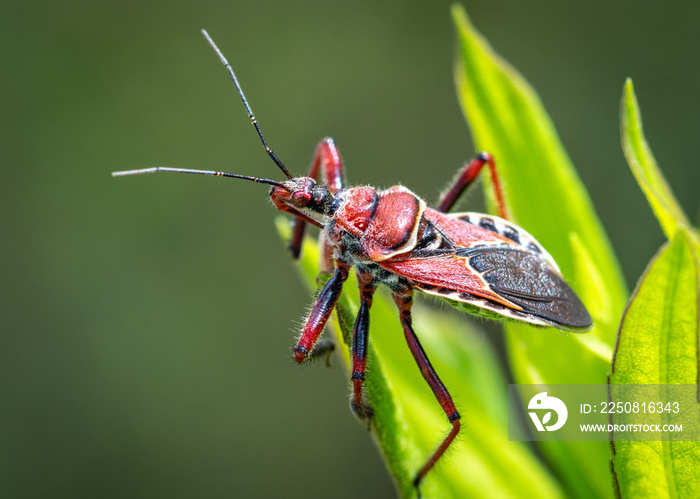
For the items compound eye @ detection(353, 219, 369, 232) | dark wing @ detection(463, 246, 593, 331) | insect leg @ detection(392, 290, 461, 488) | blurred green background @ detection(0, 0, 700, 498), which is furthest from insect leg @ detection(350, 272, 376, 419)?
blurred green background @ detection(0, 0, 700, 498)

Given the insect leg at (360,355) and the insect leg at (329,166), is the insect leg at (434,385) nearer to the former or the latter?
the insect leg at (360,355)

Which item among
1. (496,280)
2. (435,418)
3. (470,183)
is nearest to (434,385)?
(435,418)

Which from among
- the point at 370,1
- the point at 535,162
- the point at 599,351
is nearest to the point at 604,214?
the point at 370,1

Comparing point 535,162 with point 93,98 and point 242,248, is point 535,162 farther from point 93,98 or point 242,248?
point 93,98

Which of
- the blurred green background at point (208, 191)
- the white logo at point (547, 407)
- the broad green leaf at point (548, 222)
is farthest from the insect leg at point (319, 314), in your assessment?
the blurred green background at point (208, 191)

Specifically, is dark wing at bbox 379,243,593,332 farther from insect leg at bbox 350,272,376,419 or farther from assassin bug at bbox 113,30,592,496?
insect leg at bbox 350,272,376,419
